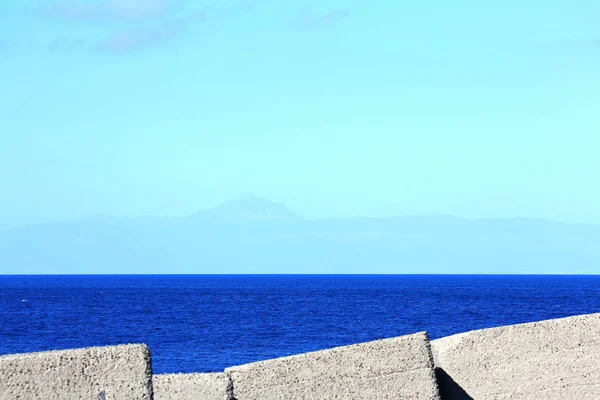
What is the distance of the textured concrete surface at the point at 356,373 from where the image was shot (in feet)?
14.7

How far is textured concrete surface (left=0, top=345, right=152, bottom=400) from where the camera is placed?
11.6 feet

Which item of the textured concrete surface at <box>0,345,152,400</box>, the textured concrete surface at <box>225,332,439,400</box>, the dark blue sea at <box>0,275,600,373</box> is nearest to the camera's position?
the textured concrete surface at <box>0,345,152,400</box>

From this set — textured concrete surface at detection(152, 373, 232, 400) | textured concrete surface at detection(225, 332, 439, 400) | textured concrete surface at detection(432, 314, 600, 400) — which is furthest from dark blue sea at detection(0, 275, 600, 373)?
textured concrete surface at detection(152, 373, 232, 400)

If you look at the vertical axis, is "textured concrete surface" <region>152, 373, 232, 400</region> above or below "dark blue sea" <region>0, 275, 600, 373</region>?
above

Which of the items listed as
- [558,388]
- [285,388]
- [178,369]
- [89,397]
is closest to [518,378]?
[558,388]

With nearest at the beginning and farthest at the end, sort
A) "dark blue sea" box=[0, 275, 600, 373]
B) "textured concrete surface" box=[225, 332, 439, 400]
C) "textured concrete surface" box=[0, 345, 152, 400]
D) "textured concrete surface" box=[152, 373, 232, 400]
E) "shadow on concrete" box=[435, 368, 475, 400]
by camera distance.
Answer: "textured concrete surface" box=[0, 345, 152, 400]
"textured concrete surface" box=[152, 373, 232, 400]
"textured concrete surface" box=[225, 332, 439, 400]
"shadow on concrete" box=[435, 368, 475, 400]
"dark blue sea" box=[0, 275, 600, 373]

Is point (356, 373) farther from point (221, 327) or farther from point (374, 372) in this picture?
point (221, 327)

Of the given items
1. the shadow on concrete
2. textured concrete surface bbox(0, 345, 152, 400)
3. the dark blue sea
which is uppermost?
textured concrete surface bbox(0, 345, 152, 400)

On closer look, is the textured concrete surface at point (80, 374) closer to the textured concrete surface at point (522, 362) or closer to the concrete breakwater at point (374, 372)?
the concrete breakwater at point (374, 372)

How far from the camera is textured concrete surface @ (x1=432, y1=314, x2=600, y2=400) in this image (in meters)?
5.04

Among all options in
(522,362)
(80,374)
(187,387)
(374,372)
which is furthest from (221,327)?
(80,374)

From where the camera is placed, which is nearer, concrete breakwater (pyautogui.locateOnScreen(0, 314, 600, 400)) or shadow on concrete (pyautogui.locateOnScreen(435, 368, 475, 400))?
concrete breakwater (pyautogui.locateOnScreen(0, 314, 600, 400))

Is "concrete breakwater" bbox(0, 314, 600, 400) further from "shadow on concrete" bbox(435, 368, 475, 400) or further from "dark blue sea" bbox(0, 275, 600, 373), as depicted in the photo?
"dark blue sea" bbox(0, 275, 600, 373)

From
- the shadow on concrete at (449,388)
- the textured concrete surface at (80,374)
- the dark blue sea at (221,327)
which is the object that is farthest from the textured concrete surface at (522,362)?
the dark blue sea at (221,327)
